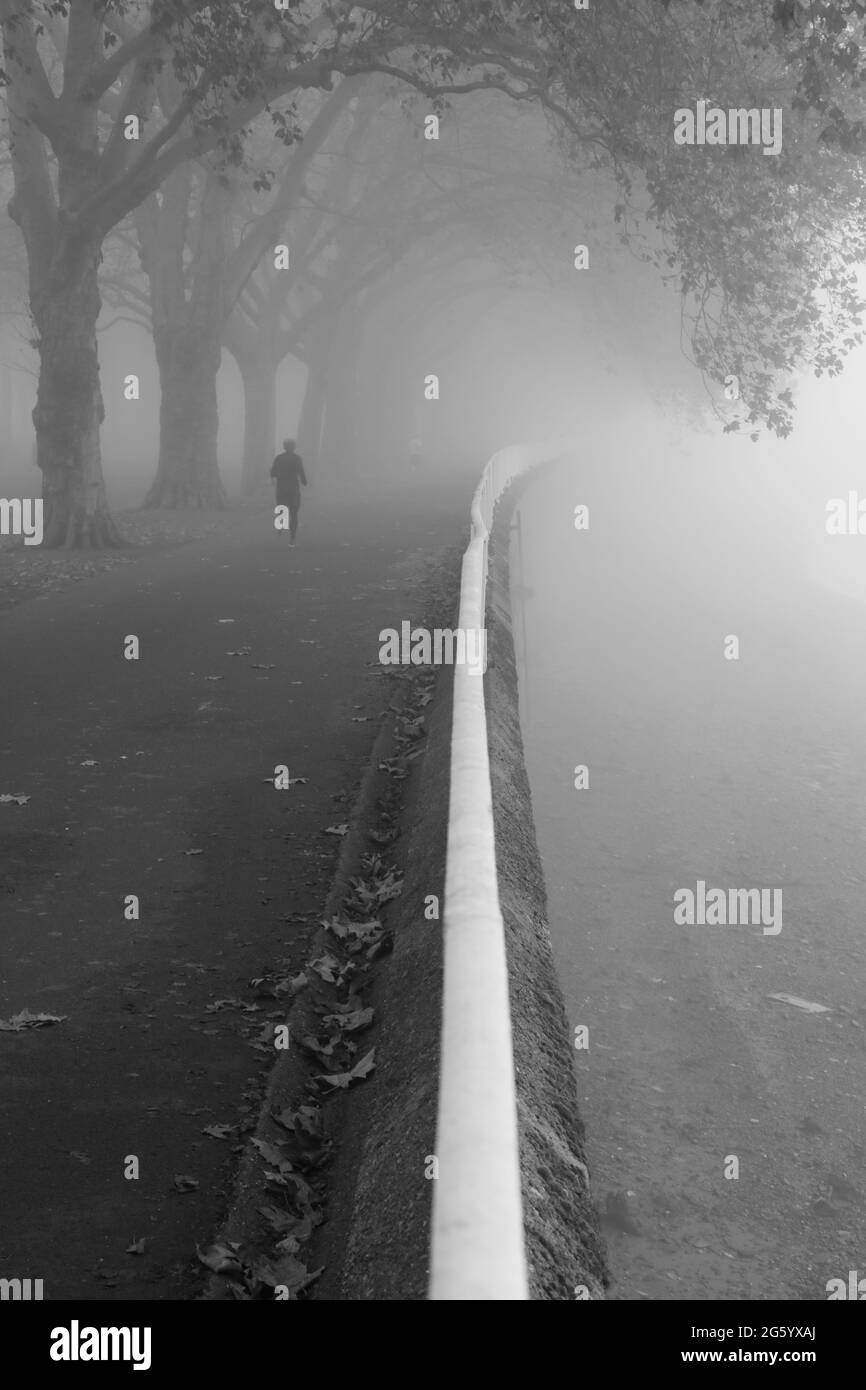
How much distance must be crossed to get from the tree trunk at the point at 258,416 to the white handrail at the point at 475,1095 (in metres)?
29.7

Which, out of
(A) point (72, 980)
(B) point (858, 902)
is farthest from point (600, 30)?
(A) point (72, 980)

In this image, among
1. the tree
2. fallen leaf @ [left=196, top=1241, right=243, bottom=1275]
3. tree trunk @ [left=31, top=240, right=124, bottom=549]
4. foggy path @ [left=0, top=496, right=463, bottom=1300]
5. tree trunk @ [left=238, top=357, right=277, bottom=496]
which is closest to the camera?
fallen leaf @ [left=196, top=1241, right=243, bottom=1275]

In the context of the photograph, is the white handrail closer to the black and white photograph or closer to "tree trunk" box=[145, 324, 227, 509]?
the black and white photograph

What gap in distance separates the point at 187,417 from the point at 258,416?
310 inches

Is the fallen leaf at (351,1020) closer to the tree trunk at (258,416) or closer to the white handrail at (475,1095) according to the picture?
the white handrail at (475,1095)

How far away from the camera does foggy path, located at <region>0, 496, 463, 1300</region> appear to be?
163 inches

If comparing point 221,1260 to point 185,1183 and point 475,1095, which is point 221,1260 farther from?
point 475,1095

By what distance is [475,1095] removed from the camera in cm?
345

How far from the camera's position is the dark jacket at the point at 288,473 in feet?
69.4

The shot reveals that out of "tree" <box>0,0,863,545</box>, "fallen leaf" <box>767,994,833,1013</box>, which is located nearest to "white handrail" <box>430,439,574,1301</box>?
"fallen leaf" <box>767,994,833,1013</box>

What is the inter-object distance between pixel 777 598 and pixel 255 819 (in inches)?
1385

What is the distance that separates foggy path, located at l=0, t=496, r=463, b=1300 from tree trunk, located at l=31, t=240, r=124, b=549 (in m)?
5.40

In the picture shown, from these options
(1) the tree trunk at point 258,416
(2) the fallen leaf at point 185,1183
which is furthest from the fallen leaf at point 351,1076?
(1) the tree trunk at point 258,416

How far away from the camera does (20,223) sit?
2022 cm
